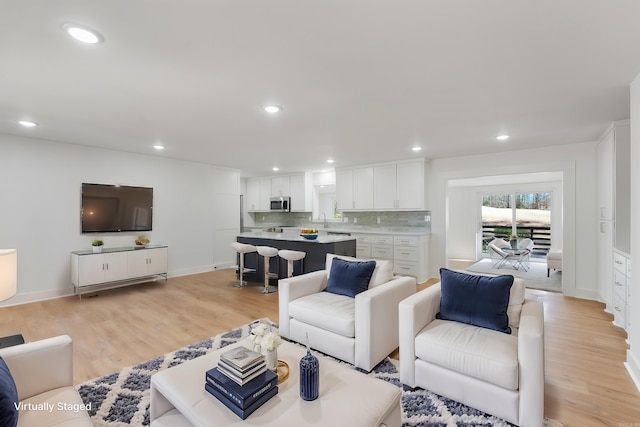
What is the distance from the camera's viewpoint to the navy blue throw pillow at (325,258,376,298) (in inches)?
120

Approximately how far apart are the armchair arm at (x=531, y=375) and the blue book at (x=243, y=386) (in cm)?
147

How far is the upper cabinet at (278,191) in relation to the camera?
7.98 meters

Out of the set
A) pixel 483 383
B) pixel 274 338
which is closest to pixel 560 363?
pixel 483 383

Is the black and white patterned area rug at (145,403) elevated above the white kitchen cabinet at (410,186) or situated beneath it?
situated beneath

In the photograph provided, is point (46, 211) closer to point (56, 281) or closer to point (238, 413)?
point (56, 281)

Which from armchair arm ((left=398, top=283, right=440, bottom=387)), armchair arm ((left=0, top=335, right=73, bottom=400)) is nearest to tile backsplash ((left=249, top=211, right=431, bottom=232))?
armchair arm ((left=398, top=283, right=440, bottom=387))

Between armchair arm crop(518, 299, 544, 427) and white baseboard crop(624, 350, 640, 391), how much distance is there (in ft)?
4.06

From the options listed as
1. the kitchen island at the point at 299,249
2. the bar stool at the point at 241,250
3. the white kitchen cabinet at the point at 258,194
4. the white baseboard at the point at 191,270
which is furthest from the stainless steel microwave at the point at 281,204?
the bar stool at the point at 241,250

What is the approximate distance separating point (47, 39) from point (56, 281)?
4.29m

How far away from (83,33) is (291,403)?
244cm

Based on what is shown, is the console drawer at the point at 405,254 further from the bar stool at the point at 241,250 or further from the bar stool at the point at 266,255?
the bar stool at the point at 241,250

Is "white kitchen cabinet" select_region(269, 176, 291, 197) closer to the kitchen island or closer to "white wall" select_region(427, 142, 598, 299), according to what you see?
the kitchen island

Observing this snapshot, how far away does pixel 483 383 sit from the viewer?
193 cm

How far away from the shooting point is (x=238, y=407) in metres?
1.41
